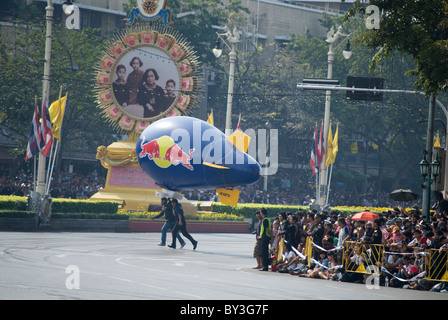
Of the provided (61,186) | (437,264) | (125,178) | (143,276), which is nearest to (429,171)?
(437,264)

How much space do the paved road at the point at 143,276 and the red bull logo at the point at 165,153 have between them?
3.26m

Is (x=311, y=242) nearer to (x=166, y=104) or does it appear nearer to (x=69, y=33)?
(x=166, y=104)

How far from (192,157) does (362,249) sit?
Answer: 32.9ft

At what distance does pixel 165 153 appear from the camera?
28.4 meters

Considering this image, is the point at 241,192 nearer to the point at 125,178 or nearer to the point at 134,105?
the point at 125,178

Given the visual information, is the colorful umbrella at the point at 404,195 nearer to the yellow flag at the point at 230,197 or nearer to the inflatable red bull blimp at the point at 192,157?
the inflatable red bull blimp at the point at 192,157

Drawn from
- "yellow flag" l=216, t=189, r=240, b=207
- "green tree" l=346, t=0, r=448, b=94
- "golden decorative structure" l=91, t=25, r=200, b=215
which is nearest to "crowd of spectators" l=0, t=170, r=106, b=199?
"golden decorative structure" l=91, t=25, r=200, b=215

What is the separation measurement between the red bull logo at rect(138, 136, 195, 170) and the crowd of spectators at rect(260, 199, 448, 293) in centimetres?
702

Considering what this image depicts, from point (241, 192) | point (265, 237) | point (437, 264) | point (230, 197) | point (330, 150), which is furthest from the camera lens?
point (241, 192)

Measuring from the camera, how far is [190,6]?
6078 cm

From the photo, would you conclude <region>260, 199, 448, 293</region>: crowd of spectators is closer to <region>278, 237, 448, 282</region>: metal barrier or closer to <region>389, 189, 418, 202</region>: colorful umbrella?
<region>278, 237, 448, 282</region>: metal barrier
